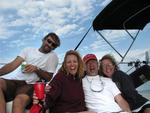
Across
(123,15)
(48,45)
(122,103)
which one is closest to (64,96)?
(122,103)

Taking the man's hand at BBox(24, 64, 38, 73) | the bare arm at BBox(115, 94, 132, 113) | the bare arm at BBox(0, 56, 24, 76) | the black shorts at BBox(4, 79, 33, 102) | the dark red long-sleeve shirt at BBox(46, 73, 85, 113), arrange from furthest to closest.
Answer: the bare arm at BBox(0, 56, 24, 76)
the man's hand at BBox(24, 64, 38, 73)
the bare arm at BBox(115, 94, 132, 113)
the black shorts at BBox(4, 79, 33, 102)
the dark red long-sleeve shirt at BBox(46, 73, 85, 113)

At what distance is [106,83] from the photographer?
4.45 m

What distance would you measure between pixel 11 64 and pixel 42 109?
0.87 m

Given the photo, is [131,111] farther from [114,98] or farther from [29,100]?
[29,100]

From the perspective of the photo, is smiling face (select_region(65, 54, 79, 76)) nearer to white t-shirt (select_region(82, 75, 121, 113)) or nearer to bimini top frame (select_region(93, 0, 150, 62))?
white t-shirt (select_region(82, 75, 121, 113))

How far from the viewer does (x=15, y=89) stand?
4.36 meters

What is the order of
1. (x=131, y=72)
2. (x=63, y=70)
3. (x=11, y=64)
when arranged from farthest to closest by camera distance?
(x=131, y=72) < (x=11, y=64) < (x=63, y=70)

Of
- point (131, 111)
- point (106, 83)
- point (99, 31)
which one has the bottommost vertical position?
point (131, 111)

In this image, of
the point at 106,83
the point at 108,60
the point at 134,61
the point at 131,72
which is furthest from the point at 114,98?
the point at 134,61

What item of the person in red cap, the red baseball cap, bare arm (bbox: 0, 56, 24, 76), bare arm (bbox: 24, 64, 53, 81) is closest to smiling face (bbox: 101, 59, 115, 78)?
the person in red cap

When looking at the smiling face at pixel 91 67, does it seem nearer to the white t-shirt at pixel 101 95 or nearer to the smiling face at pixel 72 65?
the white t-shirt at pixel 101 95

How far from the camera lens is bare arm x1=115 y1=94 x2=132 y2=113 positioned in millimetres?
4336

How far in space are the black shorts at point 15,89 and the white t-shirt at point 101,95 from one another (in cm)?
60

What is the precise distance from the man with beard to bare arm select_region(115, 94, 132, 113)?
81 centimetres
